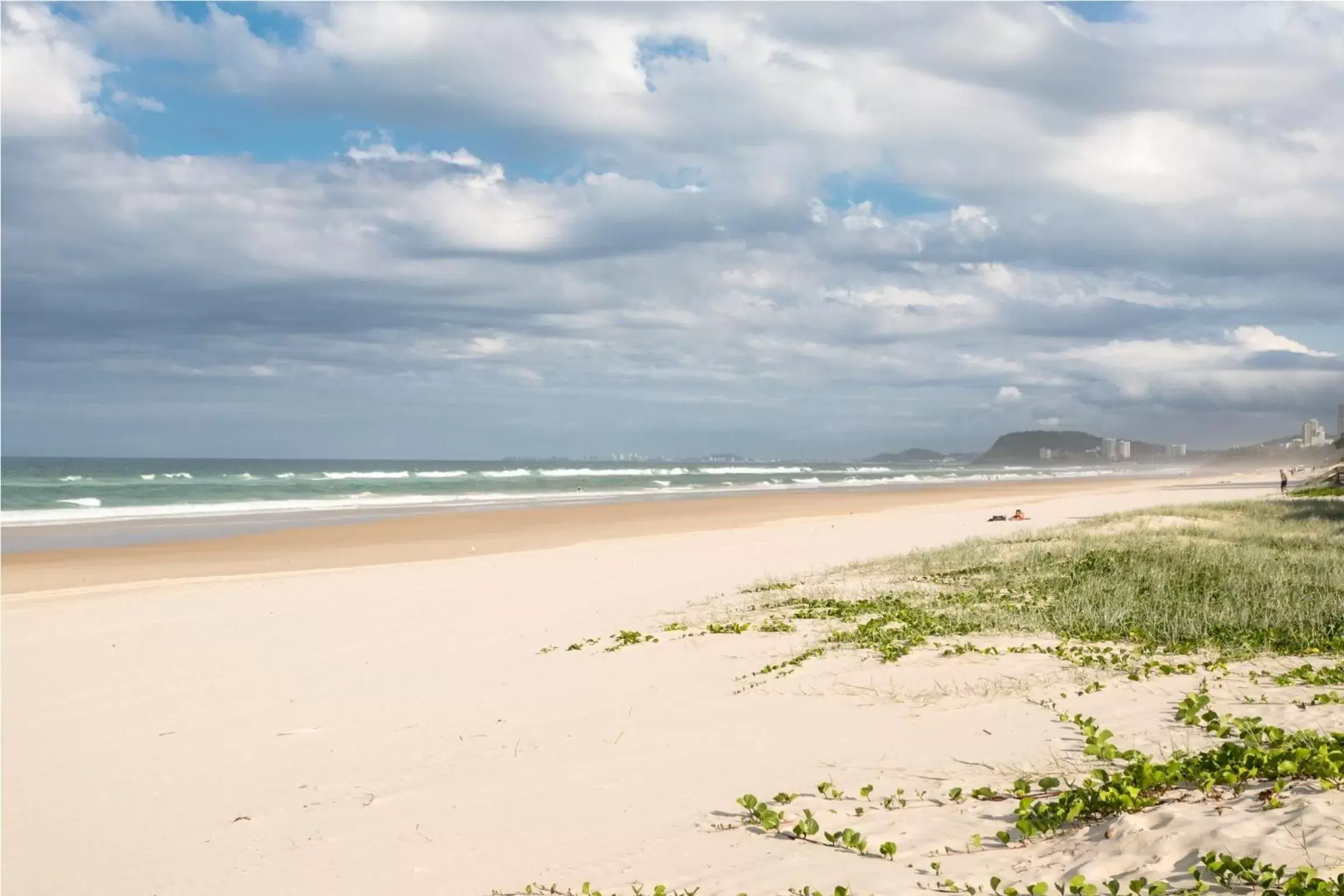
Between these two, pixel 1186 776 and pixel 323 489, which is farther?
pixel 323 489

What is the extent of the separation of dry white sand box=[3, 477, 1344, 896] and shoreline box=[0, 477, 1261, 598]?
9297 millimetres

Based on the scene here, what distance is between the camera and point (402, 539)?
30.1 metres

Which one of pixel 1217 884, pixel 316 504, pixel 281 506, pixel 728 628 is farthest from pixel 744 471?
pixel 1217 884

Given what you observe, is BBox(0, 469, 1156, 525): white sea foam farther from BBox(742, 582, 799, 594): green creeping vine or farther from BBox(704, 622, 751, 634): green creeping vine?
BBox(704, 622, 751, 634): green creeping vine

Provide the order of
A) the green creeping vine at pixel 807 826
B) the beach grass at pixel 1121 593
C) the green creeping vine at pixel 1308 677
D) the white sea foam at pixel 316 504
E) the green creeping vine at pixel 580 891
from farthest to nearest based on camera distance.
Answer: the white sea foam at pixel 316 504
the beach grass at pixel 1121 593
the green creeping vine at pixel 1308 677
the green creeping vine at pixel 807 826
the green creeping vine at pixel 580 891

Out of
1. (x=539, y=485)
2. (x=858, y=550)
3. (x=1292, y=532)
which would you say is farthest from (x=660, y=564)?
(x=539, y=485)

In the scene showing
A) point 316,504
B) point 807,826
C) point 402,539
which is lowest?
point 402,539

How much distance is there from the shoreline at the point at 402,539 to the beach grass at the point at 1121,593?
13276 millimetres

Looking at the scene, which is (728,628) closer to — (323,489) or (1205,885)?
(1205,885)

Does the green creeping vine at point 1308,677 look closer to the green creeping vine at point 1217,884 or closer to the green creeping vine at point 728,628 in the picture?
the green creeping vine at point 1217,884

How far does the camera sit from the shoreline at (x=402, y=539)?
867 inches

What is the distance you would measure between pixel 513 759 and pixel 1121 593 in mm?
7871

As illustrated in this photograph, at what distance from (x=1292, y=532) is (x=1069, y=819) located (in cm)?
1683

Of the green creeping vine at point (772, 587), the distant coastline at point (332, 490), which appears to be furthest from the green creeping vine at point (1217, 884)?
the distant coastline at point (332, 490)
